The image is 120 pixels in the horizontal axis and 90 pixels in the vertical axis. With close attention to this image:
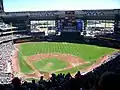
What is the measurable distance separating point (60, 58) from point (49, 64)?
5.26 meters

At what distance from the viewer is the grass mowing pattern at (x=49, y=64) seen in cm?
3906

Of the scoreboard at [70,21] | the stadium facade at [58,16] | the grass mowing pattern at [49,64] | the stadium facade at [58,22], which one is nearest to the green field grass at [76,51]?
the grass mowing pattern at [49,64]

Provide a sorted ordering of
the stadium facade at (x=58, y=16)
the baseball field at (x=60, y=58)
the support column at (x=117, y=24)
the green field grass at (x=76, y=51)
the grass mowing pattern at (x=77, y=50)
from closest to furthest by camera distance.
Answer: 1. the baseball field at (x=60, y=58)
2. the green field grass at (x=76, y=51)
3. the grass mowing pattern at (x=77, y=50)
4. the support column at (x=117, y=24)
5. the stadium facade at (x=58, y=16)

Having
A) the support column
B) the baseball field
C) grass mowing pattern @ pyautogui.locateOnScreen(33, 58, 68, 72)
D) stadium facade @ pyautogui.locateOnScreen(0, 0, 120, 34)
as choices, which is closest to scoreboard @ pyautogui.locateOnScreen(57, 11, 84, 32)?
stadium facade @ pyautogui.locateOnScreen(0, 0, 120, 34)

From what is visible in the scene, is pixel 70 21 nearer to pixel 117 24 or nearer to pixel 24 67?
pixel 117 24

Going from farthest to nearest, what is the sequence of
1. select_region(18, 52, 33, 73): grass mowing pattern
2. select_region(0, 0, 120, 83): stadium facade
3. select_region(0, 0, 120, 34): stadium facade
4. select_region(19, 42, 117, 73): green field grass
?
select_region(0, 0, 120, 34): stadium facade
select_region(0, 0, 120, 83): stadium facade
select_region(19, 42, 117, 73): green field grass
select_region(18, 52, 33, 73): grass mowing pattern

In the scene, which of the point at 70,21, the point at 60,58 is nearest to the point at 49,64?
the point at 60,58

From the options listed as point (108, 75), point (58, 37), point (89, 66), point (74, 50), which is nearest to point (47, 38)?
point (58, 37)

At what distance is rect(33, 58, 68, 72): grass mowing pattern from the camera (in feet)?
128

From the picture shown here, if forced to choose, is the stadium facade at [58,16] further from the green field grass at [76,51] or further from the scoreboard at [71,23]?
the green field grass at [76,51]

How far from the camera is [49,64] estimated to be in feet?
138

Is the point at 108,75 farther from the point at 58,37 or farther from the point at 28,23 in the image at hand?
the point at 28,23

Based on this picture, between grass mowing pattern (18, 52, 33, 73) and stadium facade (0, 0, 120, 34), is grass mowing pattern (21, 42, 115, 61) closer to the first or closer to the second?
grass mowing pattern (18, 52, 33, 73)

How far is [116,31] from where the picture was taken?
70375 millimetres
